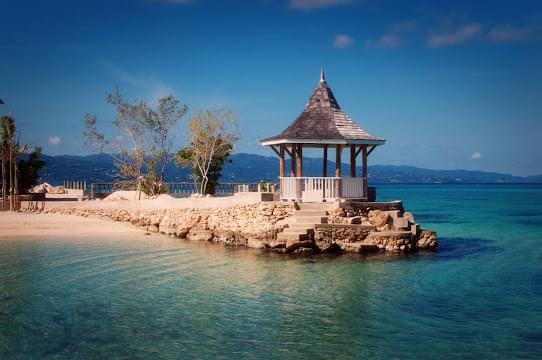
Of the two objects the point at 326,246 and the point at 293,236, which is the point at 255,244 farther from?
the point at 326,246

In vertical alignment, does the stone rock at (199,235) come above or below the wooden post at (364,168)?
below

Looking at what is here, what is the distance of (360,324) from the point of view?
40.5 ft

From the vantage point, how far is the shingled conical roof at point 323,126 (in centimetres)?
2328

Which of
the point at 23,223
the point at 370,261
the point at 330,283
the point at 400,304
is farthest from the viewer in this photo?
the point at 23,223

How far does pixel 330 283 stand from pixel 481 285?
4.10m

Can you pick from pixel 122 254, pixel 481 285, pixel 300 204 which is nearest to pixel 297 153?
pixel 300 204

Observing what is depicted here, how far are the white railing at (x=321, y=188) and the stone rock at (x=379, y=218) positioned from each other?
1435 mm

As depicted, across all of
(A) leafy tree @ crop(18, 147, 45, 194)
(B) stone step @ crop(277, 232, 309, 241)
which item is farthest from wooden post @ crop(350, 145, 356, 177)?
(A) leafy tree @ crop(18, 147, 45, 194)

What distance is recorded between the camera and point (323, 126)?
24.1m

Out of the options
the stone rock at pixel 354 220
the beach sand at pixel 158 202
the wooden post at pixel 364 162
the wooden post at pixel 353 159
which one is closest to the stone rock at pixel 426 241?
the stone rock at pixel 354 220

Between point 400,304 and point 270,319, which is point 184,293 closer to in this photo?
point 270,319

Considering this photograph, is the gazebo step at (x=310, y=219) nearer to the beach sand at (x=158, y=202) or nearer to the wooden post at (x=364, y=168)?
the beach sand at (x=158, y=202)

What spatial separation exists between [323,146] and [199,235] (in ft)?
20.9

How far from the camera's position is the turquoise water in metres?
10.9
